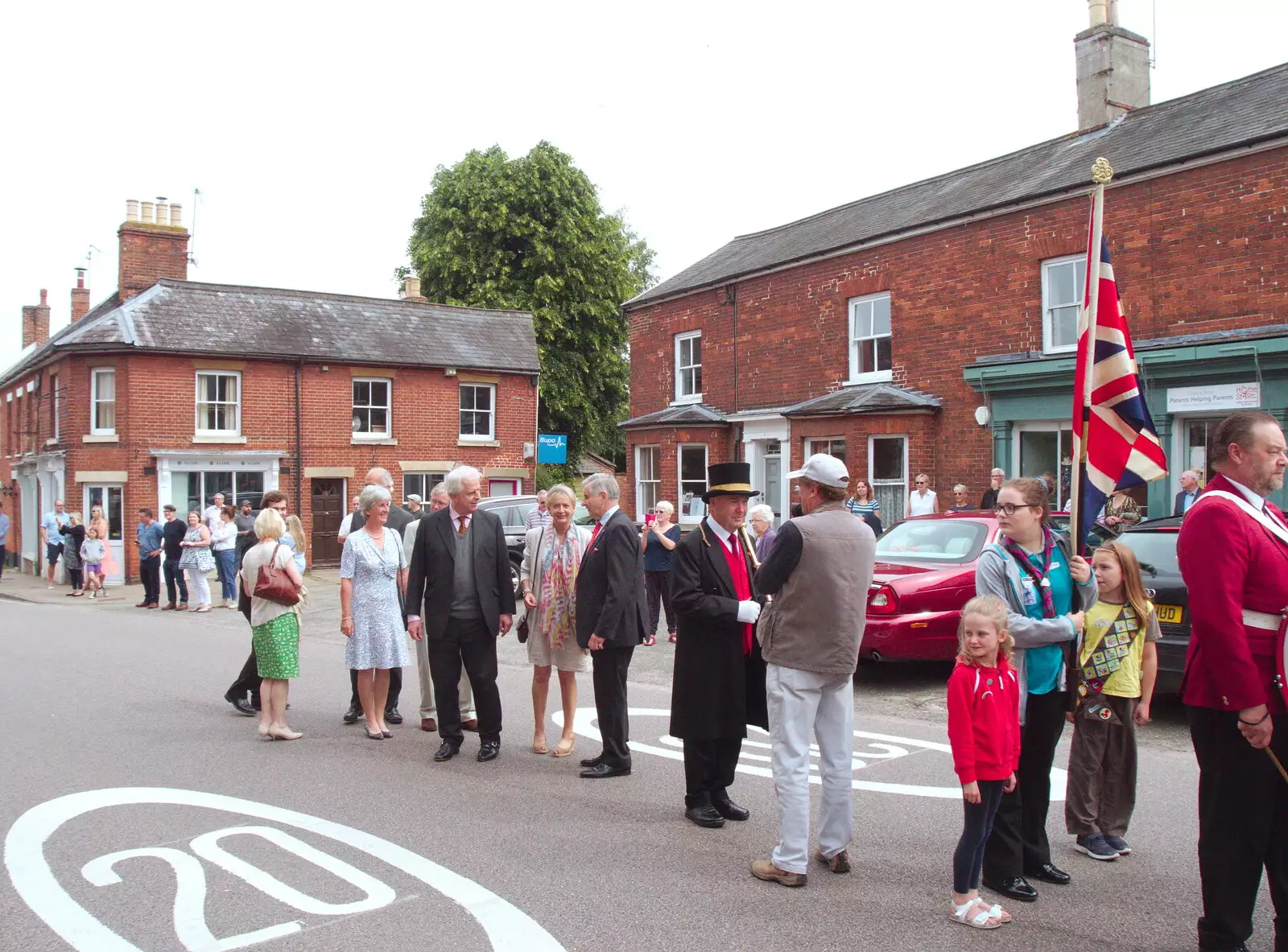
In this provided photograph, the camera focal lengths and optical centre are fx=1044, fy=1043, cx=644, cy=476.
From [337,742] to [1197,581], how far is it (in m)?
6.06

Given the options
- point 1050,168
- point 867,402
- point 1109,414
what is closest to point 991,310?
point 867,402

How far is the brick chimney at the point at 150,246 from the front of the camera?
28.8m

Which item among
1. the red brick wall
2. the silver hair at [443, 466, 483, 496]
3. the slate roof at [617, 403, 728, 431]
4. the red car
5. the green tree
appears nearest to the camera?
the silver hair at [443, 466, 483, 496]

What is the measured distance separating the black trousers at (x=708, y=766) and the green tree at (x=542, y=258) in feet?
105

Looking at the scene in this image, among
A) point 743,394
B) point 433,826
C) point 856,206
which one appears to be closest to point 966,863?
point 433,826

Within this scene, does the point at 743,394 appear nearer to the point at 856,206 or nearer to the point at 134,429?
the point at 856,206

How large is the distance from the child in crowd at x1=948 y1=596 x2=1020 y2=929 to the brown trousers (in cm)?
104

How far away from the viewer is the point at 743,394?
74.0 ft

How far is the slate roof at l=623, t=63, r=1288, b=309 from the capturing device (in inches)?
585

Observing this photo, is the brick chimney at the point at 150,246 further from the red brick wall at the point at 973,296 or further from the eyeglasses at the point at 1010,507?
the eyeglasses at the point at 1010,507

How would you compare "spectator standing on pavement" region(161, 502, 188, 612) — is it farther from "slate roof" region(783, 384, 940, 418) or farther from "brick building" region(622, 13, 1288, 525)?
"slate roof" region(783, 384, 940, 418)

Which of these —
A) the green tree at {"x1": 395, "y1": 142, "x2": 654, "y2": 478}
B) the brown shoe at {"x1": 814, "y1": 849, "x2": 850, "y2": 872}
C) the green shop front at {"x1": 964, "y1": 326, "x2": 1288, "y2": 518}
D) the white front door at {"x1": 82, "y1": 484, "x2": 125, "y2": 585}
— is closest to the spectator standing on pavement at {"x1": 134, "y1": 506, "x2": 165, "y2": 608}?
the white front door at {"x1": 82, "y1": 484, "x2": 125, "y2": 585}

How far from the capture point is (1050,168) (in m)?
17.6

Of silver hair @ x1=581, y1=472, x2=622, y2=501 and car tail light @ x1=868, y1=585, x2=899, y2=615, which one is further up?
silver hair @ x1=581, y1=472, x2=622, y2=501
